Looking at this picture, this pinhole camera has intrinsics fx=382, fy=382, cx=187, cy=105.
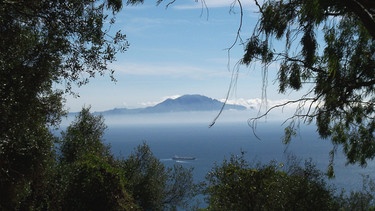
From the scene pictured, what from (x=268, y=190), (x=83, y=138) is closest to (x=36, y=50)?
(x=268, y=190)

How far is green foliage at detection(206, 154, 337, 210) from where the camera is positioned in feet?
51.5

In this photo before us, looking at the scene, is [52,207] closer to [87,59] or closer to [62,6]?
[87,59]

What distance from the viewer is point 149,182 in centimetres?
2864

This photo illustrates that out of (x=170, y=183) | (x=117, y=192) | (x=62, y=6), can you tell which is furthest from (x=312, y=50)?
(x=170, y=183)

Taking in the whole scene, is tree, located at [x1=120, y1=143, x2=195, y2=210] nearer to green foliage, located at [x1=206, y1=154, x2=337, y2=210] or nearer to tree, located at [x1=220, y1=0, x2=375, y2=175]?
green foliage, located at [x1=206, y1=154, x2=337, y2=210]

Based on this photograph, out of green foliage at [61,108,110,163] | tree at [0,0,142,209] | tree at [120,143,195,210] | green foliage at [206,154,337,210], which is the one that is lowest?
tree at [120,143,195,210]

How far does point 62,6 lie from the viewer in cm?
822

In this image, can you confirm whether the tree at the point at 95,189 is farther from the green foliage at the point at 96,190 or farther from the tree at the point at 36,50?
the tree at the point at 36,50

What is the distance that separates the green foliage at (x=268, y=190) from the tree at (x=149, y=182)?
998 centimetres

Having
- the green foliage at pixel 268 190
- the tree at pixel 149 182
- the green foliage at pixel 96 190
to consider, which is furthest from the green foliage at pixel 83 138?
the green foliage at pixel 268 190

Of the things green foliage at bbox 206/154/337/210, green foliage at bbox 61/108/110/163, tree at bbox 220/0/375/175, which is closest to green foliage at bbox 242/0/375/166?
tree at bbox 220/0/375/175

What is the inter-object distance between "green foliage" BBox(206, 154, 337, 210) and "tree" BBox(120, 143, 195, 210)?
9978 millimetres

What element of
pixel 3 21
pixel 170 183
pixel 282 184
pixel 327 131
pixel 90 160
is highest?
pixel 3 21

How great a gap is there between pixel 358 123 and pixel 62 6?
8554 millimetres
